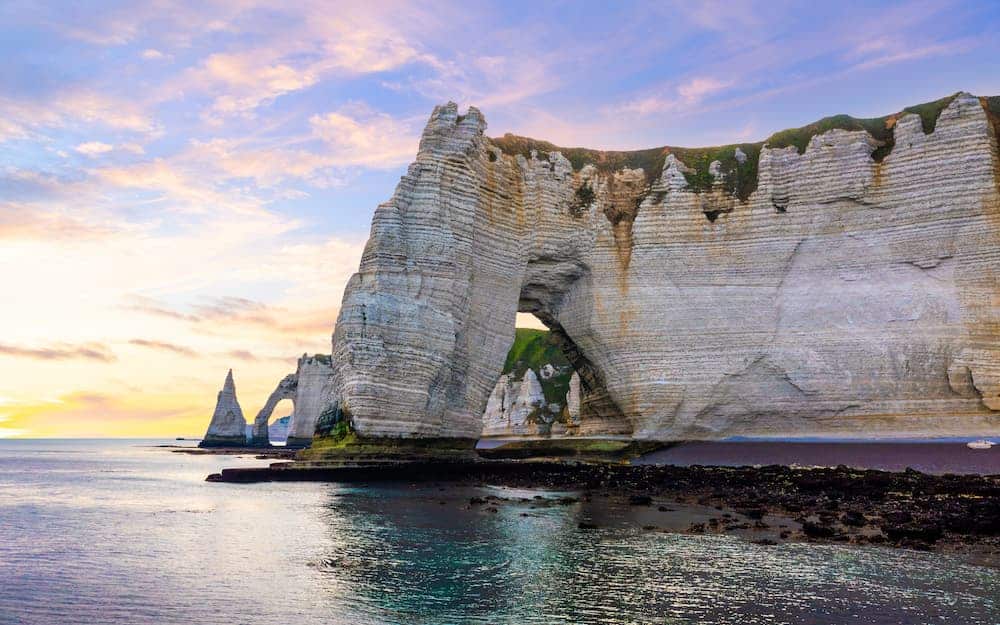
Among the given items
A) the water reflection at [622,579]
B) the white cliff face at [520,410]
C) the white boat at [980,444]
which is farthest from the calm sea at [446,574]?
the white cliff face at [520,410]

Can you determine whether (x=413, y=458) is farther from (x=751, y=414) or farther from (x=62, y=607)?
(x=62, y=607)

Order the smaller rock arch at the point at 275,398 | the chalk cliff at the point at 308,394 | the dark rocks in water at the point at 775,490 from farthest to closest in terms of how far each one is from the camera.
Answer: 1. the smaller rock arch at the point at 275,398
2. the chalk cliff at the point at 308,394
3. the dark rocks in water at the point at 775,490

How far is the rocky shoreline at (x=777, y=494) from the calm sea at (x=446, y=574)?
1.47 meters

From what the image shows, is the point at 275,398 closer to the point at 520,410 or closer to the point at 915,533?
the point at 520,410

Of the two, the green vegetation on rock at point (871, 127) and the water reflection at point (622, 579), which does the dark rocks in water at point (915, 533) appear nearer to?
the water reflection at point (622, 579)

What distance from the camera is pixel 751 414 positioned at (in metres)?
37.0

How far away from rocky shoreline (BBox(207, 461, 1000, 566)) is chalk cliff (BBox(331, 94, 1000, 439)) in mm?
4067

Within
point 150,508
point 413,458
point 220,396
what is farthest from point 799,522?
point 220,396

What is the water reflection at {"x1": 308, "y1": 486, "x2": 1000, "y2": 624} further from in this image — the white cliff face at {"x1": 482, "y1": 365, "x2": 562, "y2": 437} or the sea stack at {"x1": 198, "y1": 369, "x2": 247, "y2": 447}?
the sea stack at {"x1": 198, "y1": 369, "x2": 247, "y2": 447}

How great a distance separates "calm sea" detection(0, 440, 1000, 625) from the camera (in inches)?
336

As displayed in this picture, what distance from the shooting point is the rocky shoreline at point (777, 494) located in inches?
551

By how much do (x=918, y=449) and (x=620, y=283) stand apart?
1545 cm

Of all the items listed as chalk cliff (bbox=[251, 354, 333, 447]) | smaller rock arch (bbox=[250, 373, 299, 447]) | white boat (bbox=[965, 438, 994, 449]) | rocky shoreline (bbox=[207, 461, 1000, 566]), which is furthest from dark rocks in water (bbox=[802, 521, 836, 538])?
smaller rock arch (bbox=[250, 373, 299, 447])

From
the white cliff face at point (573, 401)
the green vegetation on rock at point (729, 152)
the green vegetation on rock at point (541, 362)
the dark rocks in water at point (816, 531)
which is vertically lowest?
the dark rocks in water at point (816, 531)
